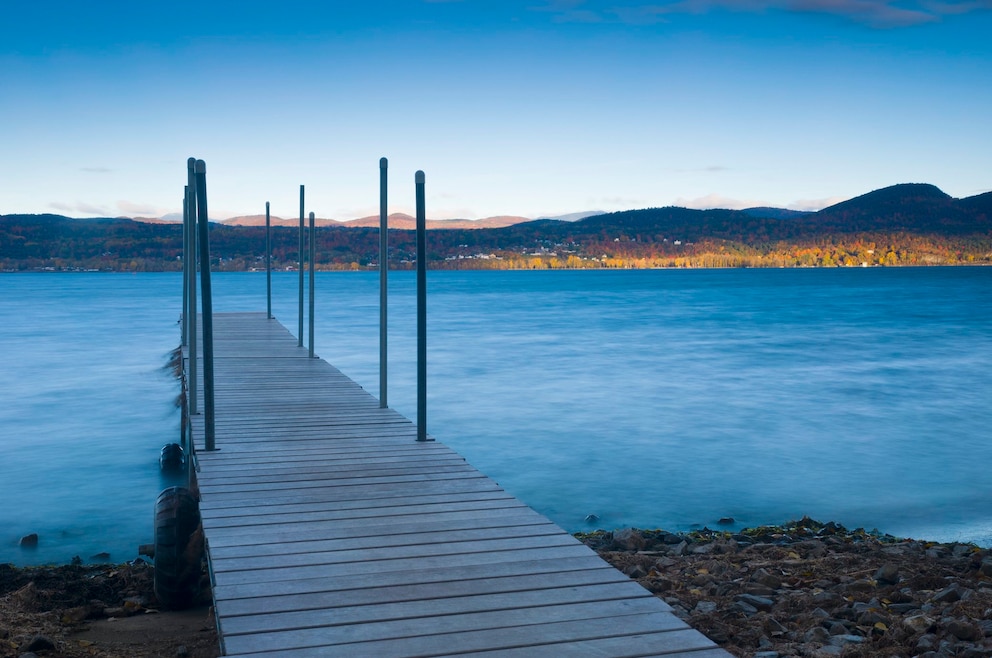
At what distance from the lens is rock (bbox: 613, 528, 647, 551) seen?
6.82m

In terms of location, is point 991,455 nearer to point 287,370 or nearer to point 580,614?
point 287,370

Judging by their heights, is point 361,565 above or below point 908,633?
above

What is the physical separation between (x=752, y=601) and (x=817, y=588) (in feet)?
1.92

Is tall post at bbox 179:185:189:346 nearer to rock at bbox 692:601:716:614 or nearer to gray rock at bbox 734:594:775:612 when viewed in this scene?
rock at bbox 692:601:716:614

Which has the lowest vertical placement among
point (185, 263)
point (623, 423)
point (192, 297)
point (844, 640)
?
point (623, 423)

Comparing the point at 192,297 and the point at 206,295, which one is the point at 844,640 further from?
the point at 192,297

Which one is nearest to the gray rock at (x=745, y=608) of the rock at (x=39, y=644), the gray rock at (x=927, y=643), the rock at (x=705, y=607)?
the rock at (x=705, y=607)

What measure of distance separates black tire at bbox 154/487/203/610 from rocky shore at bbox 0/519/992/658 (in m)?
0.11

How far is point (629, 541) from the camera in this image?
6.92 metres

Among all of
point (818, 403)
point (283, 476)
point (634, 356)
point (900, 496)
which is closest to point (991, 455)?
point (900, 496)

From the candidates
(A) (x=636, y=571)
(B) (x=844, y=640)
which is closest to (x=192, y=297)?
(A) (x=636, y=571)

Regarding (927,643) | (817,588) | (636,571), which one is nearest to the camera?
(927,643)

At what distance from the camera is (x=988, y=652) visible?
13.3 feet

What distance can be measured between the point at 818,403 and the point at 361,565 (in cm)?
1360
